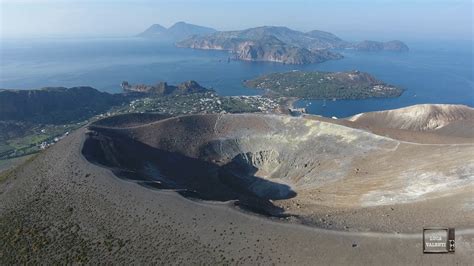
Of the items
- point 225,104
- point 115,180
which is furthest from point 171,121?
point 225,104

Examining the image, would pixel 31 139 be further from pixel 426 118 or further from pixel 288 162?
pixel 426 118

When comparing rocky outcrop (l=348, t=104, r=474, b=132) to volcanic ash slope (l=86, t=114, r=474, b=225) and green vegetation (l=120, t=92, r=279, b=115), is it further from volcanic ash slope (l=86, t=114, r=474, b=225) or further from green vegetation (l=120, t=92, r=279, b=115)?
green vegetation (l=120, t=92, r=279, b=115)

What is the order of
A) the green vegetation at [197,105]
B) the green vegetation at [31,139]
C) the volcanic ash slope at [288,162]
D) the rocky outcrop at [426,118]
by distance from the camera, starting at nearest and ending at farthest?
1. the volcanic ash slope at [288,162]
2. the rocky outcrop at [426,118]
3. the green vegetation at [31,139]
4. the green vegetation at [197,105]

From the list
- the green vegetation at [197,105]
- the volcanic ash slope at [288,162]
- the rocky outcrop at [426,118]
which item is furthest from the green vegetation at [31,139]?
the rocky outcrop at [426,118]

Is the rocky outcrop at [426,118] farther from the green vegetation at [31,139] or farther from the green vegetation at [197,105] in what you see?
the green vegetation at [31,139]

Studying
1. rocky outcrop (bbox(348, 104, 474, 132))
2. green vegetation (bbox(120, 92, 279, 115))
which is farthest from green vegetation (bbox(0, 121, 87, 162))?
rocky outcrop (bbox(348, 104, 474, 132))

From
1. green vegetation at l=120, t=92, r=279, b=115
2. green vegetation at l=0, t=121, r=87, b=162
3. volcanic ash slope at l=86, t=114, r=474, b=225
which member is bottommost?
green vegetation at l=0, t=121, r=87, b=162

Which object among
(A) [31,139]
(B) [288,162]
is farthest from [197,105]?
(B) [288,162]

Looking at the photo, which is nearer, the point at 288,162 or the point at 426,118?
the point at 288,162

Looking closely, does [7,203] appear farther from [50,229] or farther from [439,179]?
[439,179]

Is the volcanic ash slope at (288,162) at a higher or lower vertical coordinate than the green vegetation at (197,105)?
higher

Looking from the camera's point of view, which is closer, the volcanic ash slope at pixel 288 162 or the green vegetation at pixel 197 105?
the volcanic ash slope at pixel 288 162
